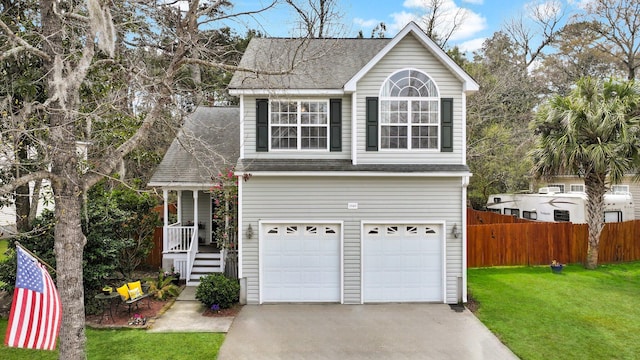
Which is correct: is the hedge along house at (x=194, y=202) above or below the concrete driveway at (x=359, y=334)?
above

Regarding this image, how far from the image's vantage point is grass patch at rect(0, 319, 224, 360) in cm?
708

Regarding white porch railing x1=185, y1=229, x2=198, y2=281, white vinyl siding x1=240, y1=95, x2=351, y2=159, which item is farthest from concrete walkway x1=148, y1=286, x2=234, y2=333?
white vinyl siding x1=240, y1=95, x2=351, y2=159

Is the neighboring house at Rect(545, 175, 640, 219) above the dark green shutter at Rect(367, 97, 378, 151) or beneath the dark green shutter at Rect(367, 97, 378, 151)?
beneath

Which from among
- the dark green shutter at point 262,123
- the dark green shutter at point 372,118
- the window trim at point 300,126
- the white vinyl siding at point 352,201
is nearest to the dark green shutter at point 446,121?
the white vinyl siding at point 352,201

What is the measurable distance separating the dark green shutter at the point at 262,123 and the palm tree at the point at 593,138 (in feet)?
31.8

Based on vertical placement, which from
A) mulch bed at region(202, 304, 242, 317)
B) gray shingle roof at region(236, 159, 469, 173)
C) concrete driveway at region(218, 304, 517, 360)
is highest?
gray shingle roof at region(236, 159, 469, 173)

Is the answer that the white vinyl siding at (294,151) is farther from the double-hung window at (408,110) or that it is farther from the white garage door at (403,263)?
the white garage door at (403,263)

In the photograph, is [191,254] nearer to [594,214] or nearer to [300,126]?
[300,126]

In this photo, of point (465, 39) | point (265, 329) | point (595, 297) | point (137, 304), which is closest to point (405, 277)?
point (265, 329)

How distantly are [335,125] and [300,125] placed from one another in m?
0.95

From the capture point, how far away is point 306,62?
1105 cm

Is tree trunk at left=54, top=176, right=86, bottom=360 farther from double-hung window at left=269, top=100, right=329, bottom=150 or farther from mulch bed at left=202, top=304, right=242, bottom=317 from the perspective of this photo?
double-hung window at left=269, top=100, right=329, bottom=150

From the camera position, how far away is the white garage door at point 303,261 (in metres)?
10.3

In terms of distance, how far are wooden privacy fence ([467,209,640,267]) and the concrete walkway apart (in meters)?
9.52
